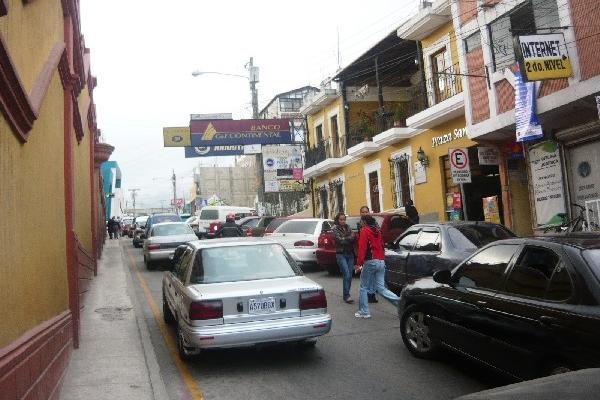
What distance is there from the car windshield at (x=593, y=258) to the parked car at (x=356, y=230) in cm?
923

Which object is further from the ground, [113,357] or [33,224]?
[33,224]

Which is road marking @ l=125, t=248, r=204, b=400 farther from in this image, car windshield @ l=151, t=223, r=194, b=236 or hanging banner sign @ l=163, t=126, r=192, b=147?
Answer: hanging banner sign @ l=163, t=126, r=192, b=147

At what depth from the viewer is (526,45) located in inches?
417

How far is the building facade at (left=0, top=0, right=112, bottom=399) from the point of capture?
381 centimetres

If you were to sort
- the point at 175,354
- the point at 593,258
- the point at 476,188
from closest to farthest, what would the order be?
the point at 593,258
the point at 175,354
the point at 476,188

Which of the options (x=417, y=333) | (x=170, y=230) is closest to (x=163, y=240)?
(x=170, y=230)

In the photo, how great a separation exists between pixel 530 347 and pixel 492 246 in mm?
1203

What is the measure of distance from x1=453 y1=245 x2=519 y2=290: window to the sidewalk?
3.13m

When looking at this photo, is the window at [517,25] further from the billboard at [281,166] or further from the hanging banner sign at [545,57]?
the billboard at [281,166]

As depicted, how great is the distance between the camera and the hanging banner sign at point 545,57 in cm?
1060

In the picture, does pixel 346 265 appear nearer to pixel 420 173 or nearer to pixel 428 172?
pixel 428 172

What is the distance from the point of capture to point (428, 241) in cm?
896

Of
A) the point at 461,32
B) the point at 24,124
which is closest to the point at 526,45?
the point at 461,32

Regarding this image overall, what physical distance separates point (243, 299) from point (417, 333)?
2.03 metres
